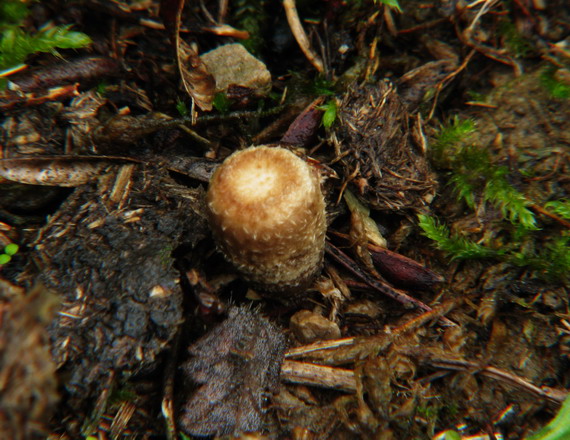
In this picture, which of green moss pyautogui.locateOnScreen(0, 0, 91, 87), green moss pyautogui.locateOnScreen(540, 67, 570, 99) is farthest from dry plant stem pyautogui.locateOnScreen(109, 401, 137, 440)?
green moss pyautogui.locateOnScreen(540, 67, 570, 99)

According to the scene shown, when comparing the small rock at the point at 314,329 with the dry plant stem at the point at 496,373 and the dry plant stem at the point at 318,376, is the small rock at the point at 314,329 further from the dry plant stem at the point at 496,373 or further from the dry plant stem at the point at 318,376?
the dry plant stem at the point at 496,373

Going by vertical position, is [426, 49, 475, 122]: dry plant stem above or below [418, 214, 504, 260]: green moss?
above

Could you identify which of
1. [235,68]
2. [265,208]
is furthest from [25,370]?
[235,68]

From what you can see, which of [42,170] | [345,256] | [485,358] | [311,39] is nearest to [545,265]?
[485,358]

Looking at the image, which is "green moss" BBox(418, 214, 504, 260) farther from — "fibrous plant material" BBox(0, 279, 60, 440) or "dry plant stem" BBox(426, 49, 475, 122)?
"fibrous plant material" BBox(0, 279, 60, 440)

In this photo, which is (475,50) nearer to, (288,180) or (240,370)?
(288,180)

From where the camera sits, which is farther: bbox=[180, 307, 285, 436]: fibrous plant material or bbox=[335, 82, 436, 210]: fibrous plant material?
bbox=[335, 82, 436, 210]: fibrous plant material

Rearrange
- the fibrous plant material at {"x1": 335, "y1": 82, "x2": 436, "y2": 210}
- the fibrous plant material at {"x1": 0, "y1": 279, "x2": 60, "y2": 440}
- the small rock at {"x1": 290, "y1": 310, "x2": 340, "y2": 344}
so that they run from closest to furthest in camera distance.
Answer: the fibrous plant material at {"x1": 0, "y1": 279, "x2": 60, "y2": 440} < the small rock at {"x1": 290, "y1": 310, "x2": 340, "y2": 344} < the fibrous plant material at {"x1": 335, "y1": 82, "x2": 436, "y2": 210}

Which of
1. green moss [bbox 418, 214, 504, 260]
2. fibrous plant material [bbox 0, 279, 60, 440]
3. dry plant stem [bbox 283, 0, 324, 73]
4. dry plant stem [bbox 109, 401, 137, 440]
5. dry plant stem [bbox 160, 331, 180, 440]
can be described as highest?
dry plant stem [bbox 283, 0, 324, 73]
